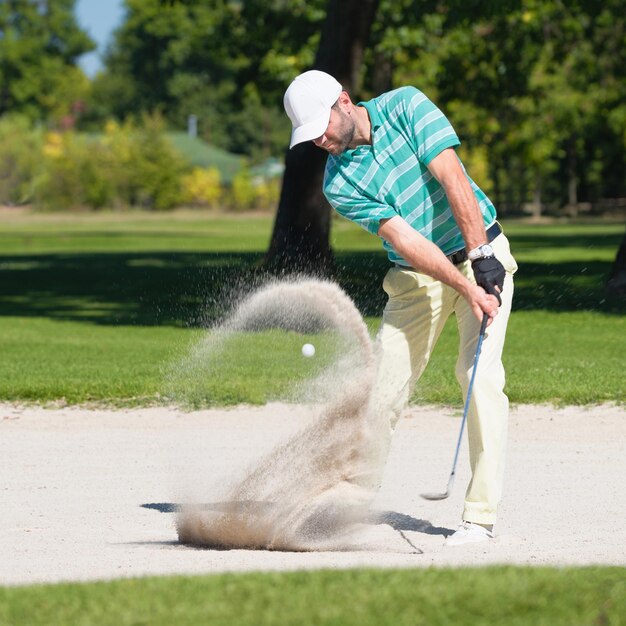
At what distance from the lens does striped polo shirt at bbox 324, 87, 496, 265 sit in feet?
18.1

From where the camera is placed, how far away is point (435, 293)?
5965 millimetres

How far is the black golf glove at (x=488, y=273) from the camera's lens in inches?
220

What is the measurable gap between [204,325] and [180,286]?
237 inches

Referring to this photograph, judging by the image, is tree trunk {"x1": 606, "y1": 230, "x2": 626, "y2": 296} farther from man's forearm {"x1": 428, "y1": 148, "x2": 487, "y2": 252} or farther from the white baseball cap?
the white baseball cap

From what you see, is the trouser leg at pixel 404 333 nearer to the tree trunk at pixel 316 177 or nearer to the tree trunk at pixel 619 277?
the tree trunk at pixel 619 277

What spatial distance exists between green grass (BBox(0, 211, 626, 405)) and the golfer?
398 cm

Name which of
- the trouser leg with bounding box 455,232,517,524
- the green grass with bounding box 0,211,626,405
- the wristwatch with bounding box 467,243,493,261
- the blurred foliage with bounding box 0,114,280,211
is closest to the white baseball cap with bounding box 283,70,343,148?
the wristwatch with bounding box 467,243,493,261

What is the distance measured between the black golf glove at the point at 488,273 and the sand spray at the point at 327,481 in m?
0.68

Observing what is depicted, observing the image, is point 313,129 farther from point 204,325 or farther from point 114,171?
point 114,171

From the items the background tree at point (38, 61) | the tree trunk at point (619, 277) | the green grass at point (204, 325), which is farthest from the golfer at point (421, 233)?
the background tree at point (38, 61)

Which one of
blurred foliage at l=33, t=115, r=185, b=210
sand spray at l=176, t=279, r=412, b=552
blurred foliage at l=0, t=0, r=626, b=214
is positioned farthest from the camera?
blurred foliage at l=33, t=115, r=185, b=210

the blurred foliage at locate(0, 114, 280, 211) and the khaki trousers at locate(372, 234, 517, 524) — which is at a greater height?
the khaki trousers at locate(372, 234, 517, 524)

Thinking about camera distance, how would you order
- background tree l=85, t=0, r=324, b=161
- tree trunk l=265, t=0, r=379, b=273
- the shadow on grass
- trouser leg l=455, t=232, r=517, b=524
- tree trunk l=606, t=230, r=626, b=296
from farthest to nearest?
background tree l=85, t=0, r=324, b=161 < tree trunk l=265, t=0, r=379, b=273 < tree trunk l=606, t=230, r=626, b=296 < the shadow on grass < trouser leg l=455, t=232, r=517, b=524

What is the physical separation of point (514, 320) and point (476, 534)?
415 inches
